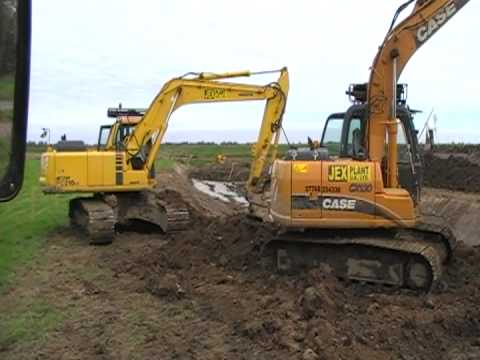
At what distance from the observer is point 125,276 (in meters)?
11.0

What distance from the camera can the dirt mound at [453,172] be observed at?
28.1 m

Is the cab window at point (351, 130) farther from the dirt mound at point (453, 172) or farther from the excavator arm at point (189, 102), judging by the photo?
the dirt mound at point (453, 172)

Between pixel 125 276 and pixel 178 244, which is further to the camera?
pixel 178 244

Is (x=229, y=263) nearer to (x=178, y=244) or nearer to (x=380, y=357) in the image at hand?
(x=178, y=244)

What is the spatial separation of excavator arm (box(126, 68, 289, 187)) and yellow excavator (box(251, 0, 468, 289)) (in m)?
4.22

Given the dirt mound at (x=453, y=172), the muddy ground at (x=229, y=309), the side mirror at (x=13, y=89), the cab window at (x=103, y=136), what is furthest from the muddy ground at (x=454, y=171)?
the side mirror at (x=13, y=89)

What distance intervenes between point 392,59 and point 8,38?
8.93 metres

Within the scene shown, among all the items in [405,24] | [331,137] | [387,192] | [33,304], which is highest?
[405,24]

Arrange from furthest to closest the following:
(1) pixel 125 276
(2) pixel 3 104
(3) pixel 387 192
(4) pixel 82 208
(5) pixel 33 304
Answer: (4) pixel 82 208
(1) pixel 125 276
(3) pixel 387 192
(5) pixel 33 304
(2) pixel 3 104

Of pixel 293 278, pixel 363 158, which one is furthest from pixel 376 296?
pixel 363 158

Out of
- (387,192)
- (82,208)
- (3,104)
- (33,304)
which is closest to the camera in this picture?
(3,104)

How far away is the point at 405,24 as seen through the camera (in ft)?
34.2

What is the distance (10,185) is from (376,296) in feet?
25.3

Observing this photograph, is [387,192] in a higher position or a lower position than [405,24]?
lower
